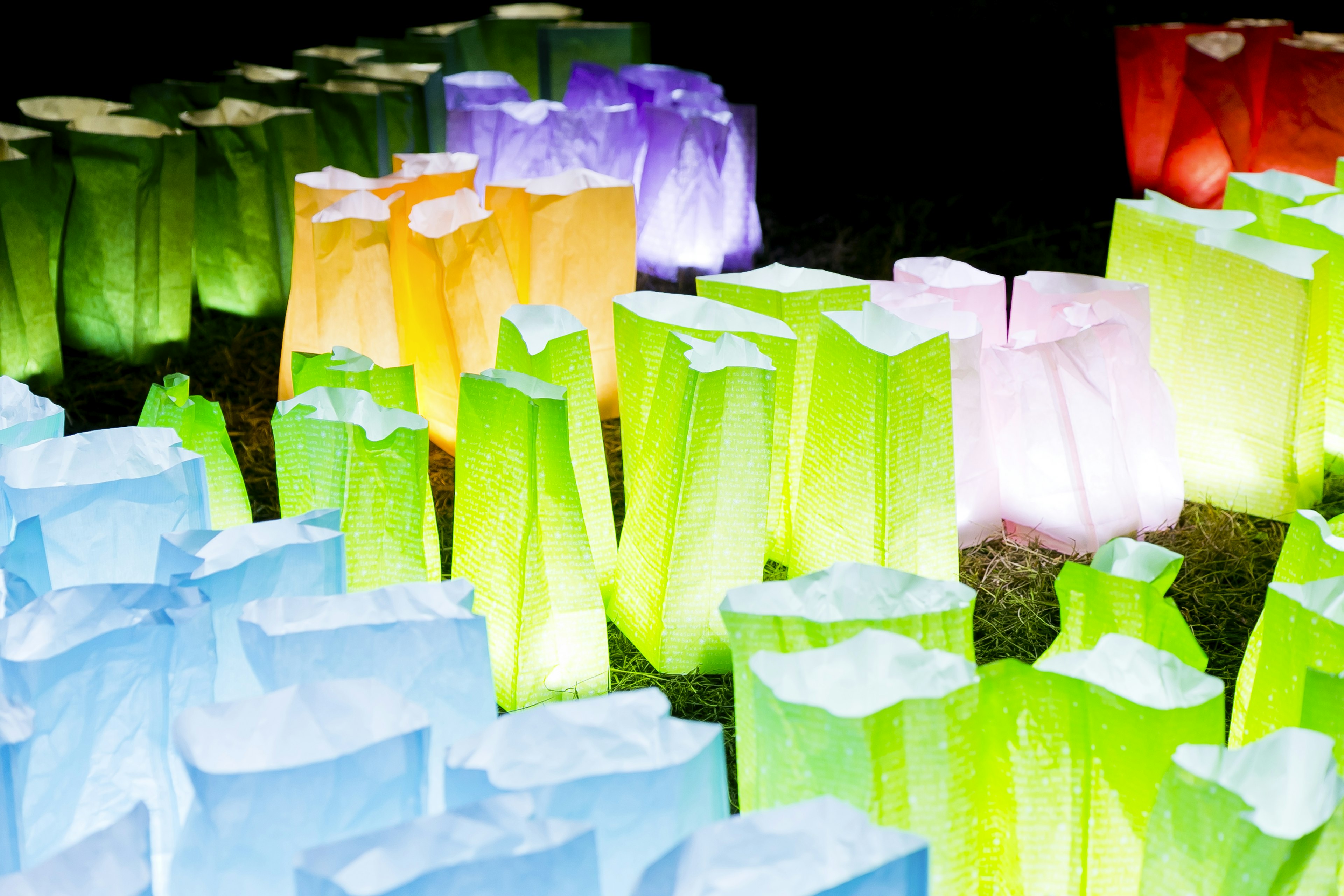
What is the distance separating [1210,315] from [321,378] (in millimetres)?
1114

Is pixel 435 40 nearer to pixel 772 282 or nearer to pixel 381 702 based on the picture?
pixel 772 282

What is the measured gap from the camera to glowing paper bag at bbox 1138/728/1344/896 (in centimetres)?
74

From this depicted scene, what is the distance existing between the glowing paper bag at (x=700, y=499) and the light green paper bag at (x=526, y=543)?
0.07 metres

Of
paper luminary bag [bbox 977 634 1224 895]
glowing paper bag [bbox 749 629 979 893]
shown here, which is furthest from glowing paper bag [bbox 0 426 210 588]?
paper luminary bag [bbox 977 634 1224 895]

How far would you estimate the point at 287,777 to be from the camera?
0.75 meters

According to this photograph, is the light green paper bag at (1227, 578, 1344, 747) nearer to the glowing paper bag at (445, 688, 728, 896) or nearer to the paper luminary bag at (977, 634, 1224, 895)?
the paper luminary bag at (977, 634, 1224, 895)

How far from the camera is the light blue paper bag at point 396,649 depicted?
895 mm

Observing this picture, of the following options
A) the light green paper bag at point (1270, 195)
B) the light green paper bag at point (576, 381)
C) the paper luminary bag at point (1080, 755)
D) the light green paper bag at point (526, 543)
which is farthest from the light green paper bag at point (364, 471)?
the light green paper bag at point (1270, 195)

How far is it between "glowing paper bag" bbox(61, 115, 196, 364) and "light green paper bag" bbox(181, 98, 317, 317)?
9cm

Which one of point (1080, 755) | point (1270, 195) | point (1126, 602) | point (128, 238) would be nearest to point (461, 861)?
point (1080, 755)

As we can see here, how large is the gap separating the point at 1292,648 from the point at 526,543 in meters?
0.65

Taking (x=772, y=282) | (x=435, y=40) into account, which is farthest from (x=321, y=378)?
(x=435, y=40)

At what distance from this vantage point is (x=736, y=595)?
0.91 metres

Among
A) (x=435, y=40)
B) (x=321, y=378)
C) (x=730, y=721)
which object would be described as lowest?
(x=730, y=721)
